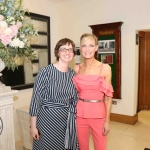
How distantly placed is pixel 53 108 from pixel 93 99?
0.40m

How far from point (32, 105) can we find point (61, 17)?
3.21 meters

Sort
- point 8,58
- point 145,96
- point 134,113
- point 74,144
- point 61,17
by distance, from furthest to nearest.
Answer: point 145,96 < point 61,17 < point 134,113 < point 74,144 < point 8,58

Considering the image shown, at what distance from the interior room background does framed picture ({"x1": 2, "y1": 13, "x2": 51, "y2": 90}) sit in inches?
5.7

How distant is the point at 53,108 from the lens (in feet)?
4.96

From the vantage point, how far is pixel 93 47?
1.68 m

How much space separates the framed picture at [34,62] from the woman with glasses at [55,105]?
1.68 m

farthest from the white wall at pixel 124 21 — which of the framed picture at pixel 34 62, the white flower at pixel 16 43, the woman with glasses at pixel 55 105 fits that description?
the white flower at pixel 16 43

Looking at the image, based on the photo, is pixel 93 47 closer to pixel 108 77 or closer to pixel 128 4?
pixel 108 77

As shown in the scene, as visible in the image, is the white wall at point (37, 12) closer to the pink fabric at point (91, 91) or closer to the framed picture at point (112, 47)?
the framed picture at point (112, 47)

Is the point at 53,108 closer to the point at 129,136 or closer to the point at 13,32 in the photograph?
the point at 13,32

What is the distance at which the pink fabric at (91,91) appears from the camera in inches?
64.6

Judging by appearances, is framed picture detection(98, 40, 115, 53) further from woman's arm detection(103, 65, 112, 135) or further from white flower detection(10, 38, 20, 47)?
white flower detection(10, 38, 20, 47)

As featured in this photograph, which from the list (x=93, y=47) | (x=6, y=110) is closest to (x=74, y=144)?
(x=6, y=110)

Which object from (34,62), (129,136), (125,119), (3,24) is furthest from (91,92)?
(125,119)
